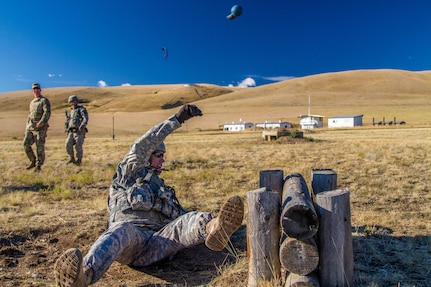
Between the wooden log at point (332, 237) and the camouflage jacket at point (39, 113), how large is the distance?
28.6ft

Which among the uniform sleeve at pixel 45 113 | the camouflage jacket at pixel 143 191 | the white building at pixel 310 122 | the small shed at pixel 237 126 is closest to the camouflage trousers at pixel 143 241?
the camouflage jacket at pixel 143 191

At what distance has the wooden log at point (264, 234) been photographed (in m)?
3.21

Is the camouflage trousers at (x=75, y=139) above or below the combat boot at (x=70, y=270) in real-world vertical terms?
above

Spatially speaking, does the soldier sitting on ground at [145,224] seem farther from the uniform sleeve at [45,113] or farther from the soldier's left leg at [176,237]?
the uniform sleeve at [45,113]

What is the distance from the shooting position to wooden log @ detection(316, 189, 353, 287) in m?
3.15

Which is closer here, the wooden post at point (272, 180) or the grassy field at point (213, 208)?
the grassy field at point (213, 208)

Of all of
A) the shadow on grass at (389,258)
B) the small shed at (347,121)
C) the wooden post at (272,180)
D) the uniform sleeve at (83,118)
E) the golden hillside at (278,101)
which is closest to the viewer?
the shadow on grass at (389,258)

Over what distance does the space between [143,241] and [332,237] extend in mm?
1788

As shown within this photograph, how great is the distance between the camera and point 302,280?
303 centimetres

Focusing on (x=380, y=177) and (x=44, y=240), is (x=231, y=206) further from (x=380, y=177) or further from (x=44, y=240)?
(x=380, y=177)

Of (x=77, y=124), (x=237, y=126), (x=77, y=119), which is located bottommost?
(x=77, y=124)

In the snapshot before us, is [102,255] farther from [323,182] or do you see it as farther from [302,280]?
[323,182]

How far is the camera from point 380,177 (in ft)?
31.1

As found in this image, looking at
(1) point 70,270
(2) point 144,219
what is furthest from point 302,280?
(2) point 144,219
